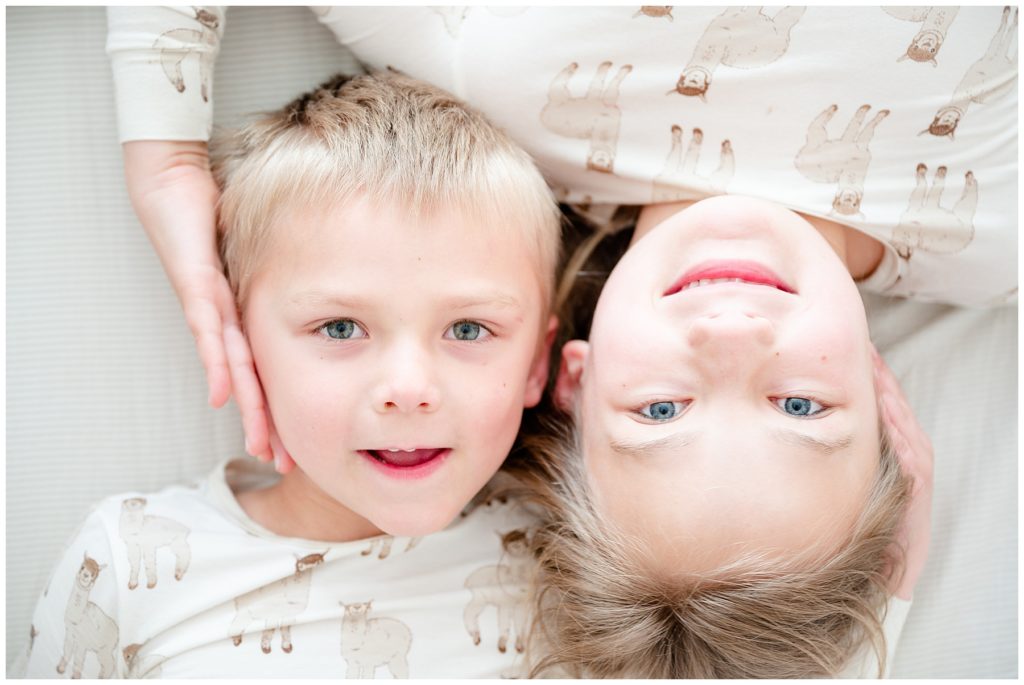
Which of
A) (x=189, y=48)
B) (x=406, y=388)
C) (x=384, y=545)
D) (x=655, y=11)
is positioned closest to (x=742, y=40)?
(x=655, y=11)

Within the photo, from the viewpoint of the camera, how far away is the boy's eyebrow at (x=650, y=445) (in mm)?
1082

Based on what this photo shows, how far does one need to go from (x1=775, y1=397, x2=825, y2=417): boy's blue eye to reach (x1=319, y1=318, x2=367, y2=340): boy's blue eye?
517 millimetres

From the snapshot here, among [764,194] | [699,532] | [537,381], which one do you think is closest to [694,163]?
[764,194]

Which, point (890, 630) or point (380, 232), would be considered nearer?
point (380, 232)

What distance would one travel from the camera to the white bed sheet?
142 centimetres

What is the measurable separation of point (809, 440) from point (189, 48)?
96 centimetres

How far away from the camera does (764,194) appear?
125 cm

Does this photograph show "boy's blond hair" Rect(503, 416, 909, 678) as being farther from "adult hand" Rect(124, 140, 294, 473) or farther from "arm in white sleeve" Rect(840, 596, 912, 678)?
"adult hand" Rect(124, 140, 294, 473)

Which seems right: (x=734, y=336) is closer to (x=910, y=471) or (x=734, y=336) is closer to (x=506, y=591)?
(x=910, y=471)

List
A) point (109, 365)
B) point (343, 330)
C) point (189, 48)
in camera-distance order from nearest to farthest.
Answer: point (343, 330)
point (189, 48)
point (109, 365)

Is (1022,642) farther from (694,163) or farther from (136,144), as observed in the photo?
(136,144)

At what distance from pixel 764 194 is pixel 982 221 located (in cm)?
30

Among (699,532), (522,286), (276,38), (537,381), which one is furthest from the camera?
(276,38)

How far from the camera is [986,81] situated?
47.8 inches
